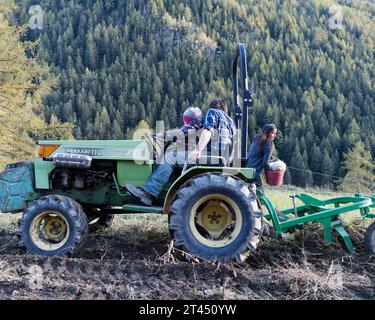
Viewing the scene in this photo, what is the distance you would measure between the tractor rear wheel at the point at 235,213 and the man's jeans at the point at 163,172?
0.52 metres

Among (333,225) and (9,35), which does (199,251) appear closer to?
(333,225)

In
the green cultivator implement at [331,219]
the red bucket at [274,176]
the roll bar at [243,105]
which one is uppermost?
the roll bar at [243,105]

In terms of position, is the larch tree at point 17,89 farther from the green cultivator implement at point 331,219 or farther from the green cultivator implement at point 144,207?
the green cultivator implement at point 331,219

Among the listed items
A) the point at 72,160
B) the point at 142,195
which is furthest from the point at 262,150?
the point at 72,160

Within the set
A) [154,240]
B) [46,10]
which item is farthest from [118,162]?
[46,10]

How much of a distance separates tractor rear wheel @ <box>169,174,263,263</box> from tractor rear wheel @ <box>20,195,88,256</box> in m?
1.08

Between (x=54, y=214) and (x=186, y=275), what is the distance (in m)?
1.80

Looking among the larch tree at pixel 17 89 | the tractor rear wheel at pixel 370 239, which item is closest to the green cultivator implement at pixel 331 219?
the tractor rear wheel at pixel 370 239

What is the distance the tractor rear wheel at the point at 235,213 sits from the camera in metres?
4.95

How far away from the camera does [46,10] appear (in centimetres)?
14262

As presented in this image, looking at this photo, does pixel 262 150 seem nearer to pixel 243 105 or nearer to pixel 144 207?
pixel 243 105

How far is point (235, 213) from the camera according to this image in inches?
201
